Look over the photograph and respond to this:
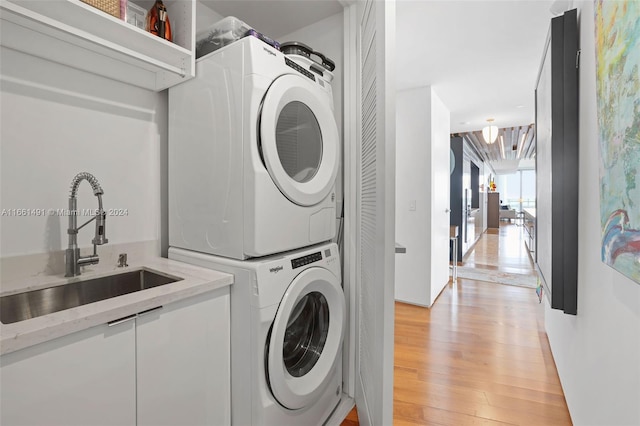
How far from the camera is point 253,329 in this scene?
3.84ft

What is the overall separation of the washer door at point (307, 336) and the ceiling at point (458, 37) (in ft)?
5.08

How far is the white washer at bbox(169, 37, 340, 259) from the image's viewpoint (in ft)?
3.94

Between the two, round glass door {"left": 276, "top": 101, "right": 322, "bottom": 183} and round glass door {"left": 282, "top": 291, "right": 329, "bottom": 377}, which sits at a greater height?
round glass door {"left": 276, "top": 101, "right": 322, "bottom": 183}

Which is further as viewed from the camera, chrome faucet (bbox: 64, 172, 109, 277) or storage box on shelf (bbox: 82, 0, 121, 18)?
chrome faucet (bbox: 64, 172, 109, 277)

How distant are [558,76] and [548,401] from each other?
181 cm

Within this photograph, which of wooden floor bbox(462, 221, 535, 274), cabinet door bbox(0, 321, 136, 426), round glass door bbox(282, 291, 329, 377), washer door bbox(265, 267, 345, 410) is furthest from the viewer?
wooden floor bbox(462, 221, 535, 274)

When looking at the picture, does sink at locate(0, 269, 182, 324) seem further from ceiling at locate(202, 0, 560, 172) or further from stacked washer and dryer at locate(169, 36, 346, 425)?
ceiling at locate(202, 0, 560, 172)

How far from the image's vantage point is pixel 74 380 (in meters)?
0.80

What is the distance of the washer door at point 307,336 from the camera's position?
4.07ft

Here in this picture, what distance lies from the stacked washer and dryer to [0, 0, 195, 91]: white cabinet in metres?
0.10

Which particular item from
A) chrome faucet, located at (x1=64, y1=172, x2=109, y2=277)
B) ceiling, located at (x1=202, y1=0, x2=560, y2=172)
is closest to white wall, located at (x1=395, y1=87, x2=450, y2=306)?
ceiling, located at (x1=202, y1=0, x2=560, y2=172)

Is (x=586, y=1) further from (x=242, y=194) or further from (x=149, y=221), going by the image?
(x=149, y=221)

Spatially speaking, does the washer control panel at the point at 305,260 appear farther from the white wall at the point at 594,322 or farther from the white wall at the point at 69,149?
the white wall at the point at 594,322

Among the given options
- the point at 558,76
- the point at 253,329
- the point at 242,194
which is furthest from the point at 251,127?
the point at 558,76
